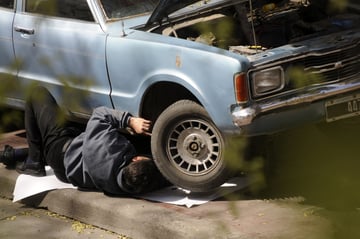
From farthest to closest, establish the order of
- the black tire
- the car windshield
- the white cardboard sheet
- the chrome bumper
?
the car windshield → the white cardboard sheet → the black tire → the chrome bumper

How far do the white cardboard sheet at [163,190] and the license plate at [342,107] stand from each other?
0.77 metres

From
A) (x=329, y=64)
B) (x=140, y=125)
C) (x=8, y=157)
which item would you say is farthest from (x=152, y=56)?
(x=8, y=157)

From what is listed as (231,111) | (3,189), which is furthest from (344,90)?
(3,189)

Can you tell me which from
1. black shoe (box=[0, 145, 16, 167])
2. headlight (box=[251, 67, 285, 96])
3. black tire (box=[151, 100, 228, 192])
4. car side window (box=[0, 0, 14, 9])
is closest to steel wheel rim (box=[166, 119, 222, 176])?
black tire (box=[151, 100, 228, 192])

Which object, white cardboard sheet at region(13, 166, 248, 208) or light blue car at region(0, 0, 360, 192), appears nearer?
light blue car at region(0, 0, 360, 192)

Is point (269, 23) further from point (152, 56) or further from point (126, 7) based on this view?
point (126, 7)

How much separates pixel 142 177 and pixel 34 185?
3.72 ft

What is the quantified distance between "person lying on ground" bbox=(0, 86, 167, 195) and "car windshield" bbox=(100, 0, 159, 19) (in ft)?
2.80

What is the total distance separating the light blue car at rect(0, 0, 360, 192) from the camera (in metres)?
4.46

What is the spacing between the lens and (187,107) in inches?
188

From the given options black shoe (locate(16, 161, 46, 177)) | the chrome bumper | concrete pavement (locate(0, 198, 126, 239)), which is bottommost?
concrete pavement (locate(0, 198, 126, 239))

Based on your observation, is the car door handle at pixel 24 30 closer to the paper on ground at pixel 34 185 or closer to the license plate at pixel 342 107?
the paper on ground at pixel 34 185

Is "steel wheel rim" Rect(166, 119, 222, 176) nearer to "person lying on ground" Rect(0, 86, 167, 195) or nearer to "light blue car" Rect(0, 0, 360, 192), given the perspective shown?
"light blue car" Rect(0, 0, 360, 192)

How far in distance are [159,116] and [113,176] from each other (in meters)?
0.57
